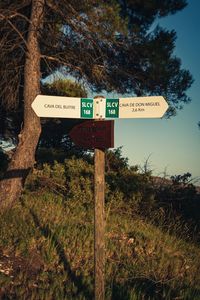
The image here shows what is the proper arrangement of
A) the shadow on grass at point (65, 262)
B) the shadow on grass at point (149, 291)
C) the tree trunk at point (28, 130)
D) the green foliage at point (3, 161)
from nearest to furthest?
1. the shadow on grass at point (149, 291)
2. the shadow on grass at point (65, 262)
3. the tree trunk at point (28, 130)
4. the green foliage at point (3, 161)

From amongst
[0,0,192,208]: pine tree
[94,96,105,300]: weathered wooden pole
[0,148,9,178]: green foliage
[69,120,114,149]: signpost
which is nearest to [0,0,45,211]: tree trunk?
[0,0,192,208]: pine tree

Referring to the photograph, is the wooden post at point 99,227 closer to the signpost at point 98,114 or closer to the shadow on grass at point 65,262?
the signpost at point 98,114

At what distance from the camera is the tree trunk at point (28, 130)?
10.4 meters

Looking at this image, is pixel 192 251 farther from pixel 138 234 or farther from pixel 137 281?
pixel 137 281

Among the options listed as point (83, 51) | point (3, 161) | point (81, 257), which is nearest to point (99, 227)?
point (81, 257)

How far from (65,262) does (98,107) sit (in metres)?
2.88

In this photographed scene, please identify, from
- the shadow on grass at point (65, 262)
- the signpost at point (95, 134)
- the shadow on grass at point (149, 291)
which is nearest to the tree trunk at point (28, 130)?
the shadow on grass at point (65, 262)

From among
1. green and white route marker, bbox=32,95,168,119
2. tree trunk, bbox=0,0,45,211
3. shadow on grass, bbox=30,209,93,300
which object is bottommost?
shadow on grass, bbox=30,209,93,300

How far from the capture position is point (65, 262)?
6.97m

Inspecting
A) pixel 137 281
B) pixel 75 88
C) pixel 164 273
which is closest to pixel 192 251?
pixel 164 273

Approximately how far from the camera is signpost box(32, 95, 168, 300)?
500cm

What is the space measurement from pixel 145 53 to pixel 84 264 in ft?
20.7

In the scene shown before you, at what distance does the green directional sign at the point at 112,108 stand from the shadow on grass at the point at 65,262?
2273 mm

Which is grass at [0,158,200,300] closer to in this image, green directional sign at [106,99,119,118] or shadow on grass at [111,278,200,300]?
shadow on grass at [111,278,200,300]
